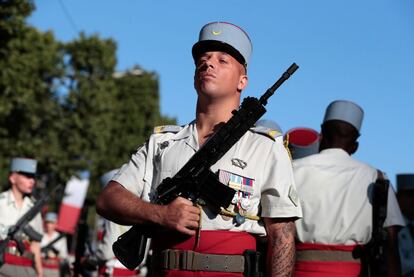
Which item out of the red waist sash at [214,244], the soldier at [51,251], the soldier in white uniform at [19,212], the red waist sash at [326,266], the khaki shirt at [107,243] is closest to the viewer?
the red waist sash at [214,244]

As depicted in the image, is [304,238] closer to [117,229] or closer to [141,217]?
[141,217]

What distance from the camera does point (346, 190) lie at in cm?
696

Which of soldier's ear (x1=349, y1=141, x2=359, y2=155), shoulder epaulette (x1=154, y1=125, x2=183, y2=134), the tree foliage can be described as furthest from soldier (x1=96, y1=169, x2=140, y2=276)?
the tree foliage

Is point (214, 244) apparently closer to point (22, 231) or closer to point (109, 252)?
point (109, 252)

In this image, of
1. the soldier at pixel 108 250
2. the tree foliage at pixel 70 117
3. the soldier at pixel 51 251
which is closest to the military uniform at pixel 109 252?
the soldier at pixel 108 250

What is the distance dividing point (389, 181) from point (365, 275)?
742mm

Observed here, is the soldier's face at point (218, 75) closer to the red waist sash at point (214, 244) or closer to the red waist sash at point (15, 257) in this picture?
the red waist sash at point (214, 244)

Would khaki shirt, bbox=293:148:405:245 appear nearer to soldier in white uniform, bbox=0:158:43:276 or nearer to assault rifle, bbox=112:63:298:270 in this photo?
assault rifle, bbox=112:63:298:270

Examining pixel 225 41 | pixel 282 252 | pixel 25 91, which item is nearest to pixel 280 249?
pixel 282 252

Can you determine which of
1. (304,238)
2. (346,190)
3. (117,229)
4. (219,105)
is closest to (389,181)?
(346,190)

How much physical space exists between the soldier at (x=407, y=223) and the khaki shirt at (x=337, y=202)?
1.81 metres

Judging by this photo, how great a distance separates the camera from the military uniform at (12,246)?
11.5 meters

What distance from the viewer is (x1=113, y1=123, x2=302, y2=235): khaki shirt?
4.66 meters

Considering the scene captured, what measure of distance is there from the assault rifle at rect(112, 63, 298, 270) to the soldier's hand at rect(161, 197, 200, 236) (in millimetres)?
139
